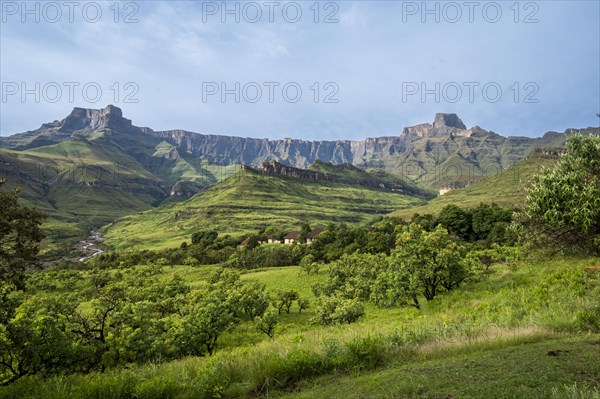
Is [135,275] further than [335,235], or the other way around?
[335,235]

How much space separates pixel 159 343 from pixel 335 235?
77039 mm

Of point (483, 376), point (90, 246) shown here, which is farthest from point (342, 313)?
point (90, 246)

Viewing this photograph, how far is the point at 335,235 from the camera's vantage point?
305 ft

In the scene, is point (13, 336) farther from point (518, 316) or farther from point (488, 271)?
point (488, 271)

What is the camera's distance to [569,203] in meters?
13.4

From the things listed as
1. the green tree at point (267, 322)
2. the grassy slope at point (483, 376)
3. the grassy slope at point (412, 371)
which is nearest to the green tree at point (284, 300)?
the green tree at point (267, 322)

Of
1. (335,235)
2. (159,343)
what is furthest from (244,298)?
(335,235)

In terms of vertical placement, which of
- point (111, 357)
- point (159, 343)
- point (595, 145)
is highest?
point (595, 145)

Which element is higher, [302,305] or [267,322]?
[267,322]

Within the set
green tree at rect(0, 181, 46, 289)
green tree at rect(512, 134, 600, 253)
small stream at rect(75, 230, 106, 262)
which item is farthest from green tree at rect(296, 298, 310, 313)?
small stream at rect(75, 230, 106, 262)

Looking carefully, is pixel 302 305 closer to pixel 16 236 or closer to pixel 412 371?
pixel 16 236

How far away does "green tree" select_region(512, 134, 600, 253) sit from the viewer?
13.1 meters

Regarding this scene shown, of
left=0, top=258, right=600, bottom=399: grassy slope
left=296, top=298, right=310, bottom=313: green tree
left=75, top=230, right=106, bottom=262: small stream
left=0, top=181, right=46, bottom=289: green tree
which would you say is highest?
left=0, top=181, right=46, bottom=289: green tree

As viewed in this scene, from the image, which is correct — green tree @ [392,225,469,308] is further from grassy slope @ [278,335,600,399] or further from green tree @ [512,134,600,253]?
grassy slope @ [278,335,600,399]
